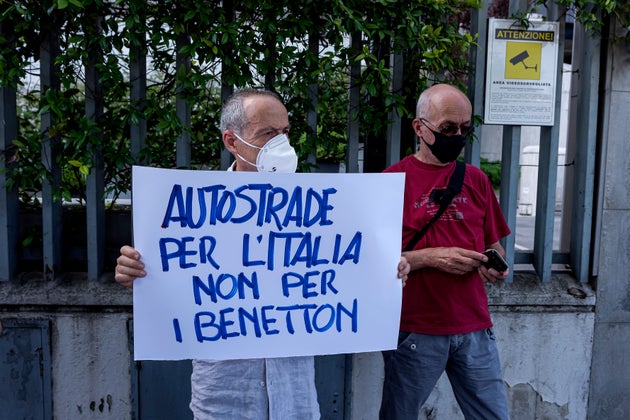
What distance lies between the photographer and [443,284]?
8.63 ft

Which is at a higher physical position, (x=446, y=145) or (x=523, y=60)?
(x=523, y=60)

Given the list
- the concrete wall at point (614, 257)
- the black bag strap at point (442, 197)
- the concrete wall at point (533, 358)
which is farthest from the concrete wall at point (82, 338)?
the concrete wall at point (614, 257)

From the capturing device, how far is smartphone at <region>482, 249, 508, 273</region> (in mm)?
2473

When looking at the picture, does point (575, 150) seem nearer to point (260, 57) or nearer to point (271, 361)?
point (260, 57)

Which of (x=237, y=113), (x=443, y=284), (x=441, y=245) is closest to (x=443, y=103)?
(x=441, y=245)

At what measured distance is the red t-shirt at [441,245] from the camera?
8.55 ft

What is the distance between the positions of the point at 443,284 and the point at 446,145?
1.90ft

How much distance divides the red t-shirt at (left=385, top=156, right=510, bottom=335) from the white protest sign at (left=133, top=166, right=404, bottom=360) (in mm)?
419

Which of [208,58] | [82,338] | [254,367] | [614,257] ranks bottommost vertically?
[82,338]

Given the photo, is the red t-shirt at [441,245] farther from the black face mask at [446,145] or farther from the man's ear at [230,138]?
the man's ear at [230,138]

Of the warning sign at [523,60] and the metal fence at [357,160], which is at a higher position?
the warning sign at [523,60]

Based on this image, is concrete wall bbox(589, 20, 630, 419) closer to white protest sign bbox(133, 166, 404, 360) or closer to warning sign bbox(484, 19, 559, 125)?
warning sign bbox(484, 19, 559, 125)

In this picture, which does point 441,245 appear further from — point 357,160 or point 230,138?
point 357,160

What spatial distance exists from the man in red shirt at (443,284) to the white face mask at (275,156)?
0.65m
